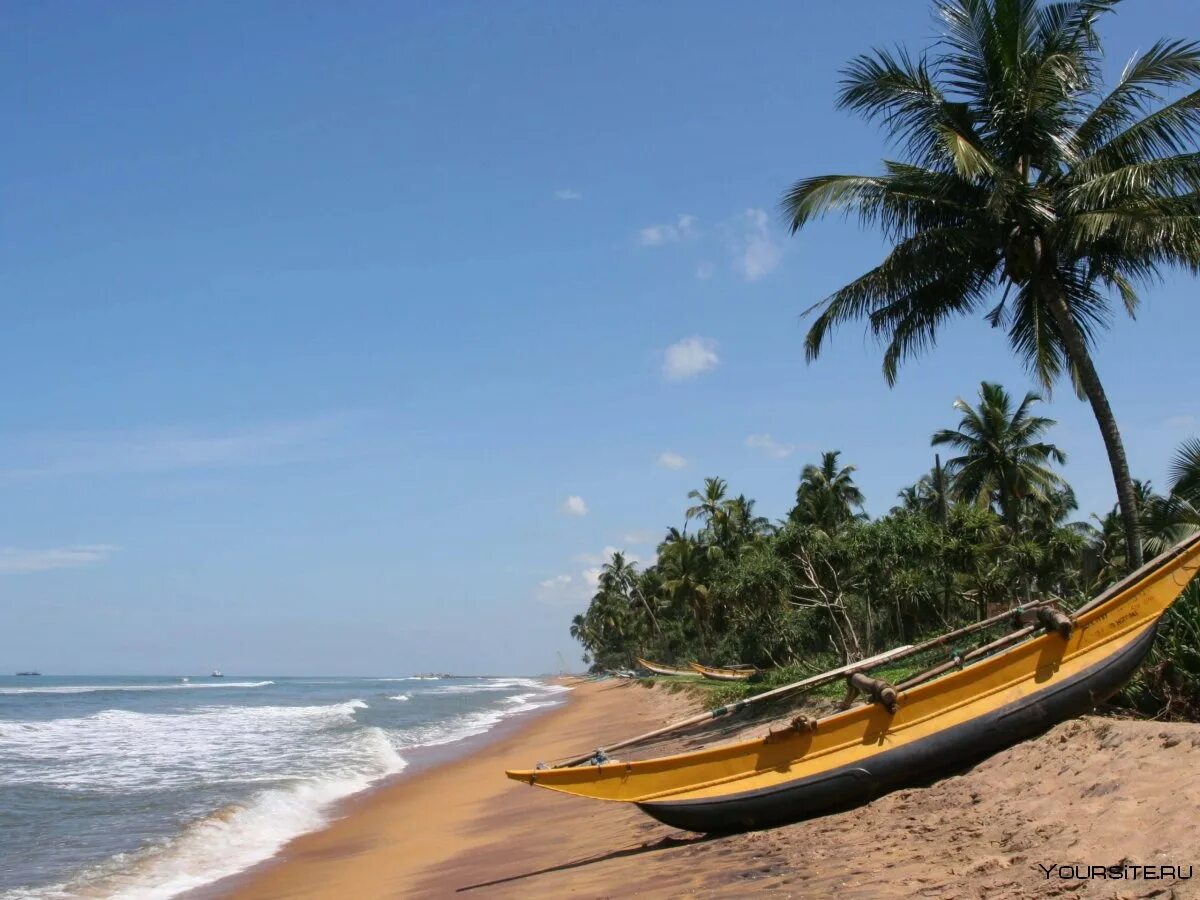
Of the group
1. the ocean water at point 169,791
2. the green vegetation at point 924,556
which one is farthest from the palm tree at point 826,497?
the ocean water at point 169,791

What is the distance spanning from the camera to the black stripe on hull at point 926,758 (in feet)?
26.3

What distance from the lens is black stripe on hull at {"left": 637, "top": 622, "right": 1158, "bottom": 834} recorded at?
8.03m

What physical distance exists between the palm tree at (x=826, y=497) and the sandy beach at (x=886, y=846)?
24.2 meters

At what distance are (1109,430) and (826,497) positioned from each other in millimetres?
25246

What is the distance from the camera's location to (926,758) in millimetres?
8047

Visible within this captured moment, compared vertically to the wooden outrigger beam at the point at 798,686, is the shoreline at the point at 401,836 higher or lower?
lower

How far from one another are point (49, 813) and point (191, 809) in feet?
7.81

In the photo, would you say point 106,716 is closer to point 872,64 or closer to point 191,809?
point 191,809

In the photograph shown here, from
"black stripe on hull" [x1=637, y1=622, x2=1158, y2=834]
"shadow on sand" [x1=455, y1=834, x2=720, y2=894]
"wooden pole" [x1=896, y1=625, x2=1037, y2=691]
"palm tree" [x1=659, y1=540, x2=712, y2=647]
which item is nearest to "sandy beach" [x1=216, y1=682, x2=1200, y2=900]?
"shadow on sand" [x1=455, y1=834, x2=720, y2=894]

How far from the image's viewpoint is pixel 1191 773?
5988mm

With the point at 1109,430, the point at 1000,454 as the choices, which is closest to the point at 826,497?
the point at 1000,454

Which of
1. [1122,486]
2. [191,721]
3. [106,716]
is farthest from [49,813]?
[106,716]

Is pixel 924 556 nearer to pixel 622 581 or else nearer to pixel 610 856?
pixel 610 856

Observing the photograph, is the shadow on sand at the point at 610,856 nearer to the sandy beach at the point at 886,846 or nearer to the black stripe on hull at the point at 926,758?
the sandy beach at the point at 886,846
